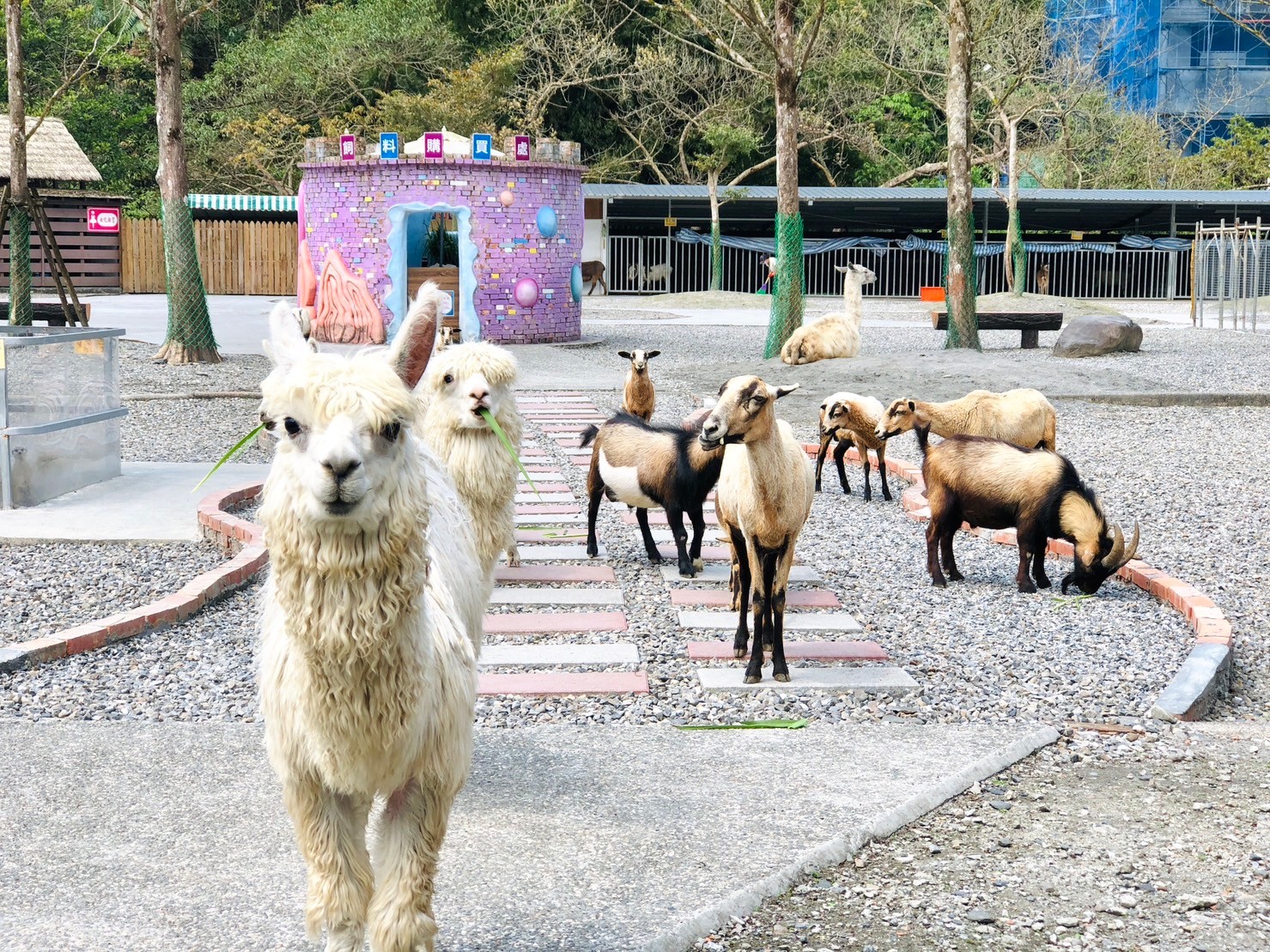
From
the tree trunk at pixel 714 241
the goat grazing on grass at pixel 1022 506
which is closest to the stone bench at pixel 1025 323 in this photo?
the goat grazing on grass at pixel 1022 506

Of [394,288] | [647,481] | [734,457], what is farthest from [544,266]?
[734,457]

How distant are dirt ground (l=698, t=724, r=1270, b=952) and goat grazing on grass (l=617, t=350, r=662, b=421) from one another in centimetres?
647

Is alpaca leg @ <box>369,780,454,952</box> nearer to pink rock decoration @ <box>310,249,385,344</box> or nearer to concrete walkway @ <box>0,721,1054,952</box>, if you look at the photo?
concrete walkway @ <box>0,721,1054,952</box>

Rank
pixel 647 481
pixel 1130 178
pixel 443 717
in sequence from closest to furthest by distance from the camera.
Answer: pixel 443 717
pixel 647 481
pixel 1130 178

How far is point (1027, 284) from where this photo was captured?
40.5m

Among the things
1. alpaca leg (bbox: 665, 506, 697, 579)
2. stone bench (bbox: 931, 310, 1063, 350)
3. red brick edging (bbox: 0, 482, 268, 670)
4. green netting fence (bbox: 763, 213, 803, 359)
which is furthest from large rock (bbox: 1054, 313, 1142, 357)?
red brick edging (bbox: 0, 482, 268, 670)

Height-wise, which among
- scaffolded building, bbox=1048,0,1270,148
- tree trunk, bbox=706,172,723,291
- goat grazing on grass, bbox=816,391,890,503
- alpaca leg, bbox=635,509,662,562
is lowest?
alpaca leg, bbox=635,509,662,562

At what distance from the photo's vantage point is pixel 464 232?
2141 centimetres

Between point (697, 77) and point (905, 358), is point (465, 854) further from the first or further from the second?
point (697, 77)

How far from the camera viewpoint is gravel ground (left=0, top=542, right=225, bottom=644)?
6512 millimetres

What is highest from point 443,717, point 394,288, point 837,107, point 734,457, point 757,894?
point 837,107

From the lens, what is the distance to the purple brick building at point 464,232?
842 inches

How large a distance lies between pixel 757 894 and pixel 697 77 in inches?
1420

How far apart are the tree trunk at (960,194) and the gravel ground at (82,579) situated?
13.5 metres
